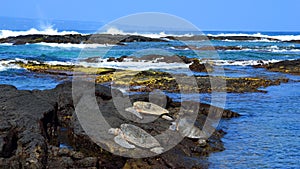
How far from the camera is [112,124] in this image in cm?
866

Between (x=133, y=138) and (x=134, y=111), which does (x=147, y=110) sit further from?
(x=133, y=138)

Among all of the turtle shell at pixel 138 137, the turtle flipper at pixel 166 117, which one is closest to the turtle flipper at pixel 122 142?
the turtle shell at pixel 138 137

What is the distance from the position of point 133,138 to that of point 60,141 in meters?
1.61

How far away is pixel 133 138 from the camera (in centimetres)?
809

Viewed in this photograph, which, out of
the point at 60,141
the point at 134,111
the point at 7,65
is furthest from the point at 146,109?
the point at 7,65

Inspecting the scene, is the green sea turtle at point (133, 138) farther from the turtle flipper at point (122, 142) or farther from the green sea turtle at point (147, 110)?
the green sea turtle at point (147, 110)

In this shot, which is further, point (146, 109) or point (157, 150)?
point (146, 109)

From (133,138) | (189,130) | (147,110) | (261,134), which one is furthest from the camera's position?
(261,134)

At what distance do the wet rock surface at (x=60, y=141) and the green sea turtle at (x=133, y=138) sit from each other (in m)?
0.20

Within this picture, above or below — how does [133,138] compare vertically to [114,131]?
below

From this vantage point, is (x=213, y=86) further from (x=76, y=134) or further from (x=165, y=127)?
(x=76, y=134)

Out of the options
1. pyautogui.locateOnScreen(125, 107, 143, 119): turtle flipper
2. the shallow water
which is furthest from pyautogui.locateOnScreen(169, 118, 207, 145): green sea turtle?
pyautogui.locateOnScreen(125, 107, 143, 119): turtle flipper

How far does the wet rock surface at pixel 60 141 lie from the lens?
22.3ft

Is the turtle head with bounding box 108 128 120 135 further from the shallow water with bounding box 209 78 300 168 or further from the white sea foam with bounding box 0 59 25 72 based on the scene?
the white sea foam with bounding box 0 59 25 72
